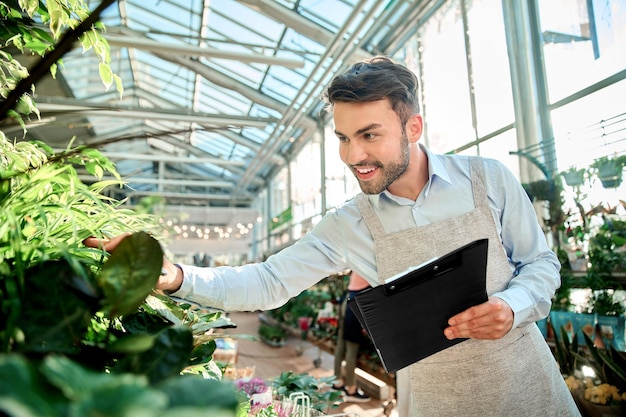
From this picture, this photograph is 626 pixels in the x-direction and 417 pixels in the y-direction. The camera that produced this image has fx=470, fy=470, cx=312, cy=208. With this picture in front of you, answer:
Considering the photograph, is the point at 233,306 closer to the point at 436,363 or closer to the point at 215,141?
the point at 436,363

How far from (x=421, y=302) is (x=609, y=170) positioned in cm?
291

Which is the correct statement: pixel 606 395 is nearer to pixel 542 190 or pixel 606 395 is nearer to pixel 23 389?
pixel 542 190

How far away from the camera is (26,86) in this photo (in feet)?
1.24

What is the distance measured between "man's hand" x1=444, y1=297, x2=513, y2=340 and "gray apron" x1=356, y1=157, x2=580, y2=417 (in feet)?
0.56

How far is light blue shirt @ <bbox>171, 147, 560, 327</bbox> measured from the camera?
1.26 m

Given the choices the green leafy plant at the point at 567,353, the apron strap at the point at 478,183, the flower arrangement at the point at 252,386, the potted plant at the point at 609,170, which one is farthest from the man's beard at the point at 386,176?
the potted plant at the point at 609,170

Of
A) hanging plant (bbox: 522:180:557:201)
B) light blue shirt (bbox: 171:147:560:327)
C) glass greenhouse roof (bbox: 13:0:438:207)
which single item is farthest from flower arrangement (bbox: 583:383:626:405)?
glass greenhouse roof (bbox: 13:0:438:207)

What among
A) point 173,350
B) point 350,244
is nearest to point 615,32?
point 350,244

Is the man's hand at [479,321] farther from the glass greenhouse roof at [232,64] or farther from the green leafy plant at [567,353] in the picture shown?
the glass greenhouse roof at [232,64]

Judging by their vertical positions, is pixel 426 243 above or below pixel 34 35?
below

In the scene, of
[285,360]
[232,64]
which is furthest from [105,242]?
[232,64]

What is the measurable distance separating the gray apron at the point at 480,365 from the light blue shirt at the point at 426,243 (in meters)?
0.05

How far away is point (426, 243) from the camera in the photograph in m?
1.39

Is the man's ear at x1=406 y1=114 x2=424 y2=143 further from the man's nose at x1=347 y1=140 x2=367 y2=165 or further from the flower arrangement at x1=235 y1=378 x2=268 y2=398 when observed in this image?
the flower arrangement at x1=235 y1=378 x2=268 y2=398
